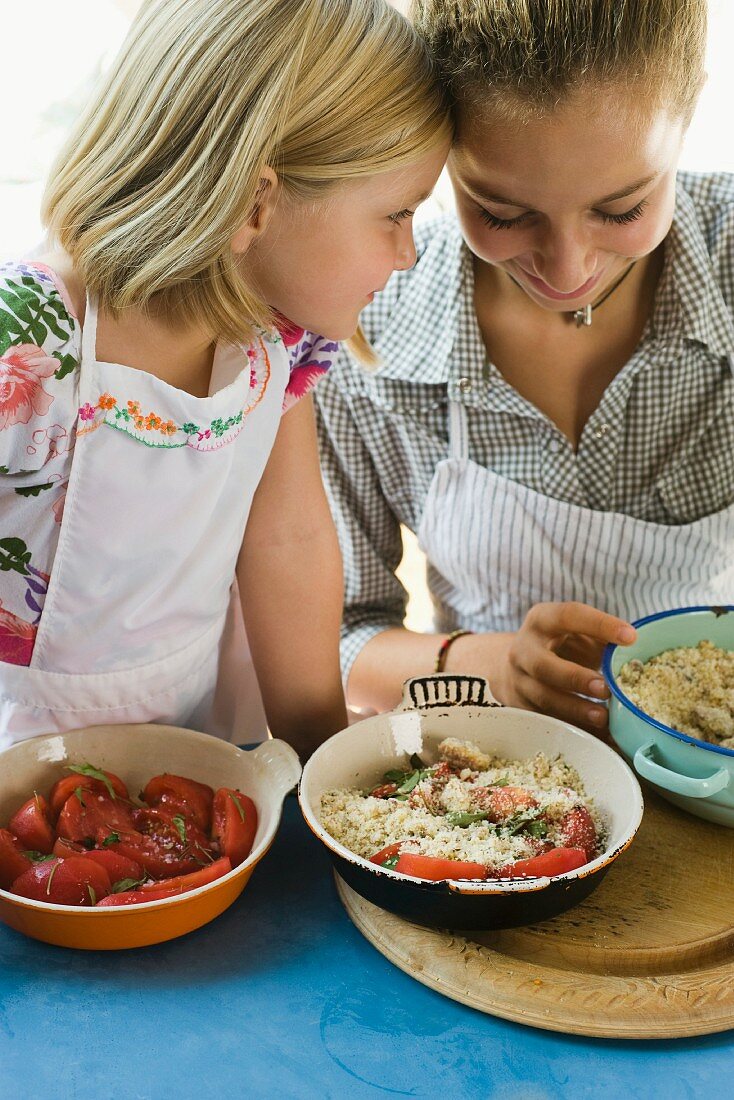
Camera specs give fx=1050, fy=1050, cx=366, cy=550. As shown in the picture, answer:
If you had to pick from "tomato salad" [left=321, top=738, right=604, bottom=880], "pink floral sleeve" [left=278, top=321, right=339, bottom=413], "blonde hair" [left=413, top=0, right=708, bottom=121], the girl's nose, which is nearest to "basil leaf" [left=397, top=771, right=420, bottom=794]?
"tomato salad" [left=321, top=738, right=604, bottom=880]

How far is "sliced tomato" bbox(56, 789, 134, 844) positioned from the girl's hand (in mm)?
482

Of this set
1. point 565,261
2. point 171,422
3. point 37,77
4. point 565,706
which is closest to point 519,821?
point 565,706

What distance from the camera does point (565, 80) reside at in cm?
101

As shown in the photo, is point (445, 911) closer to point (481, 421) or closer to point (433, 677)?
point (433, 677)

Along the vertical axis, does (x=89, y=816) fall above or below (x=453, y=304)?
below

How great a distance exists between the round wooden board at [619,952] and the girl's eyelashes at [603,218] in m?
0.63

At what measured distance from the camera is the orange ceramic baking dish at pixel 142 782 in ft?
2.64

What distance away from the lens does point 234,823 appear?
91cm

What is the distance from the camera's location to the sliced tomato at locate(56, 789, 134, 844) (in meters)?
0.89

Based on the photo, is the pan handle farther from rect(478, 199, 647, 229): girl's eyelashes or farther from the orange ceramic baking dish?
rect(478, 199, 647, 229): girl's eyelashes

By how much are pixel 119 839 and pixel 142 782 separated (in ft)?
0.42

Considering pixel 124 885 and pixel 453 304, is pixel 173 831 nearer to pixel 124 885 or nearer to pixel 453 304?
pixel 124 885

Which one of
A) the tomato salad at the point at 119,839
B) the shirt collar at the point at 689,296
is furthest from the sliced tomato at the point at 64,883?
the shirt collar at the point at 689,296

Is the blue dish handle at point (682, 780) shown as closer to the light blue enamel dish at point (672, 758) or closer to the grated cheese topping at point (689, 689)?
the light blue enamel dish at point (672, 758)
